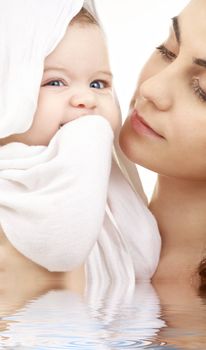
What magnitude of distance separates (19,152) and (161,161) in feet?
1.25

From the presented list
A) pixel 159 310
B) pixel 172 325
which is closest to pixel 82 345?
pixel 172 325

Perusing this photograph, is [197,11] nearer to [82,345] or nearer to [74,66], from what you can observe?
[74,66]

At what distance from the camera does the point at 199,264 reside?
1.93 metres

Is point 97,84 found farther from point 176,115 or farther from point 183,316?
point 183,316

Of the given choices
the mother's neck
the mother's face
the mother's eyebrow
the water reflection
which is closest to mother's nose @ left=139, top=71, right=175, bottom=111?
the mother's face

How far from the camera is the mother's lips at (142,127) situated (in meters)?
1.85

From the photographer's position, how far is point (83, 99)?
1702 mm

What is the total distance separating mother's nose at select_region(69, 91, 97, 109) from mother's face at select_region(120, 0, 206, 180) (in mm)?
154

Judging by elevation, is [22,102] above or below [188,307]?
above

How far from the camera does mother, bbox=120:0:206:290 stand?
1.83 meters

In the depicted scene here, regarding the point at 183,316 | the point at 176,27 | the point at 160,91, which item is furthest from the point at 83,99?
the point at 183,316

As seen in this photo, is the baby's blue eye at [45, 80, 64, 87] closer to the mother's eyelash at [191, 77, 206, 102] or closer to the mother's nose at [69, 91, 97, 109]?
the mother's nose at [69, 91, 97, 109]

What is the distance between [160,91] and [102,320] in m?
0.88

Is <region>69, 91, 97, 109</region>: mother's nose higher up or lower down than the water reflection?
higher up
